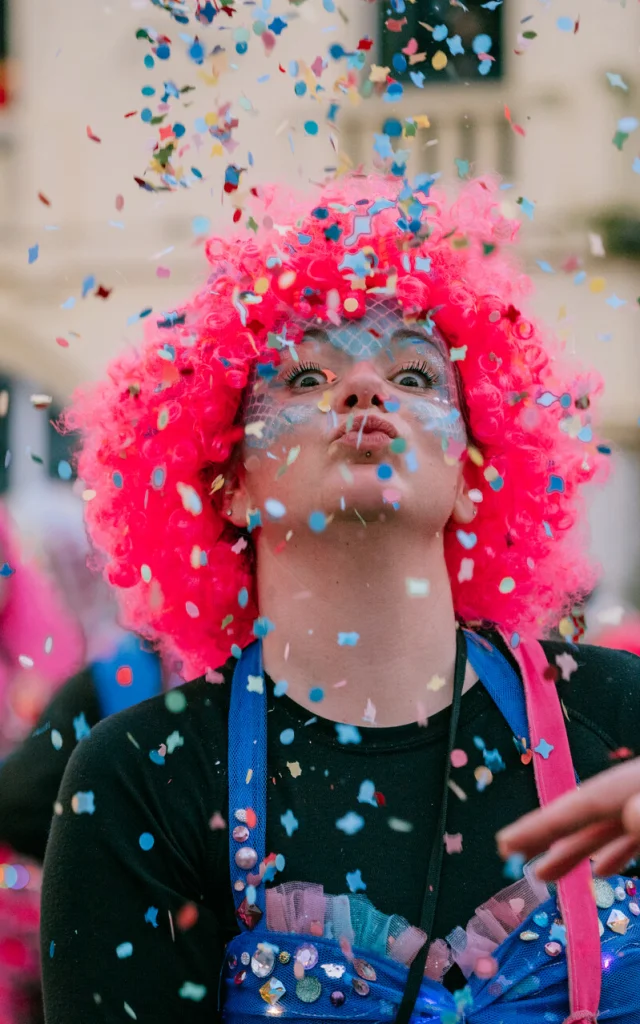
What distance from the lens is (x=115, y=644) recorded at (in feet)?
8.02

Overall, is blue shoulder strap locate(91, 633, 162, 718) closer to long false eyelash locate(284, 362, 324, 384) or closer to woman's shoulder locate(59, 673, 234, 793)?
woman's shoulder locate(59, 673, 234, 793)

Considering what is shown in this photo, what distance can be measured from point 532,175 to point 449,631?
5.40 m

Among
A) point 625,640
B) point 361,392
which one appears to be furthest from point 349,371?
point 625,640

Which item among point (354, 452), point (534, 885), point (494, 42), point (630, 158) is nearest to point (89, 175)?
point (494, 42)

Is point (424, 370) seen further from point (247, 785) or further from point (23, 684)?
point (23, 684)

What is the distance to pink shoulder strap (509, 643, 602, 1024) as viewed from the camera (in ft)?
5.32

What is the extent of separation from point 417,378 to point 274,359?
0.24 meters

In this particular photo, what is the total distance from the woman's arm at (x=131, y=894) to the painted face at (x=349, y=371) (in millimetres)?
552

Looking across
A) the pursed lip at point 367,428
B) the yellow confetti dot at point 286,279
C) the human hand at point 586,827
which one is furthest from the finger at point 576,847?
the yellow confetti dot at point 286,279

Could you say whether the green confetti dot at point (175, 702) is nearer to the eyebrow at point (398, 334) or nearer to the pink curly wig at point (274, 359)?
the pink curly wig at point (274, 359)

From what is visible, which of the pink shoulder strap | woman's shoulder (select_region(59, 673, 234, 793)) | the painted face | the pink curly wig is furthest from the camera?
the pink curly wig

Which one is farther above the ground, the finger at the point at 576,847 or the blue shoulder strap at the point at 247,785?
the finger at the point at 576,847

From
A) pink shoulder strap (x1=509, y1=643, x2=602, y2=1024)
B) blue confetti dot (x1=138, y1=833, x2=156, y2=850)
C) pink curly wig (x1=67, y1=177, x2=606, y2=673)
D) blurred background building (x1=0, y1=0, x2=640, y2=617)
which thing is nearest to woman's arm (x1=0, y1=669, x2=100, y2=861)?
pink curly wig (x1=67, y1=177, x2=606, y2=673)

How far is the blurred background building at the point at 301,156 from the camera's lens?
5883mm
